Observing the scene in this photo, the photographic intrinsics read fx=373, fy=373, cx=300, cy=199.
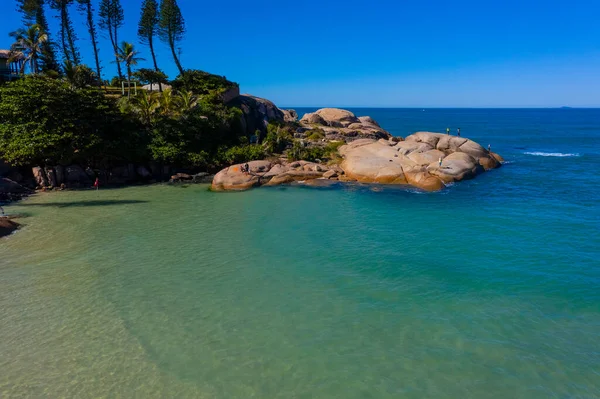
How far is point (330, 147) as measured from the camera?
45781 millimetres

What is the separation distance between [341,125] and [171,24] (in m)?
30.4

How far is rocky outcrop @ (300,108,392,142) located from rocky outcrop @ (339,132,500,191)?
914 centimetres

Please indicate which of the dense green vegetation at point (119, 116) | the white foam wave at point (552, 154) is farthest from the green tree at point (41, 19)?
the white foam wave at point (552, 154)

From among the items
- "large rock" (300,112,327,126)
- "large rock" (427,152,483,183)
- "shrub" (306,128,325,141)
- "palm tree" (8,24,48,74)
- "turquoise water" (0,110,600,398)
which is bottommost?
"turquoise water" (0,110,600,398)

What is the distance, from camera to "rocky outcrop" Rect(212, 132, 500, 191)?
35562mm

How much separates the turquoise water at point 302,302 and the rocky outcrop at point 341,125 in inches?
1108

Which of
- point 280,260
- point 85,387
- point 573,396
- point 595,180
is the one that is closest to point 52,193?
point 280,260

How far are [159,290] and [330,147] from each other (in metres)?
33.0

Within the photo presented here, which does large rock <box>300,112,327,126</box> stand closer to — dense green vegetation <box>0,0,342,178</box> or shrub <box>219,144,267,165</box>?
dense green vegetation <box>0,0,342,178</box>

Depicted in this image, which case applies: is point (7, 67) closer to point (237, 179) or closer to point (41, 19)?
point (41, 19)

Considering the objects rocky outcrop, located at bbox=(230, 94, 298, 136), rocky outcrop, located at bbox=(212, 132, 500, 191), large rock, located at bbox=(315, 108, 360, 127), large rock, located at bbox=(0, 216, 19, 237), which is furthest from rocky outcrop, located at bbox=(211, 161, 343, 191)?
large rock, located at bbox=(315, 108, 360, 127)

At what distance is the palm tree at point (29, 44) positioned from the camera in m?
42.4

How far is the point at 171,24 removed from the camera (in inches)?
2196

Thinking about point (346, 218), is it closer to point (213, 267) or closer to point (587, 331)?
point (213, 267)
